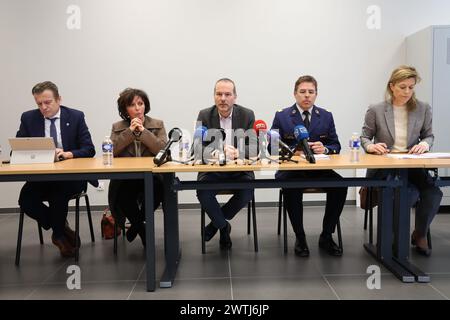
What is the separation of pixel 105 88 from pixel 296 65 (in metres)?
2.08

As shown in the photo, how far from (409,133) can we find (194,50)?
2349mm

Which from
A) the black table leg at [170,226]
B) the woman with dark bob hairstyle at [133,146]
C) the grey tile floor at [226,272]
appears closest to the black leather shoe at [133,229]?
the woman with dark bob hairstyle at [133,146]

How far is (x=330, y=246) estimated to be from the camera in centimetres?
273

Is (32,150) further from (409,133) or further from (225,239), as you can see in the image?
(409,133)

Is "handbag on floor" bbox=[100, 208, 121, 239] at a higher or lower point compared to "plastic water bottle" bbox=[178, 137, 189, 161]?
lower

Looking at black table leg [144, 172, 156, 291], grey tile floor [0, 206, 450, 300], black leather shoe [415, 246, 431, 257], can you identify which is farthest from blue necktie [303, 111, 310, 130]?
black table leg [144, 172, 156, 291]

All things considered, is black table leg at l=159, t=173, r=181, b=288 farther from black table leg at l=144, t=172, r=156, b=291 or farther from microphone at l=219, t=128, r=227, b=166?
microphone at l=219, t=128, r=227, b=166

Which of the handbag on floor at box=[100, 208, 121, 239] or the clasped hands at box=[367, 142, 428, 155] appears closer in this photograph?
the clasped hands at box=[367, 142, 428, 155]

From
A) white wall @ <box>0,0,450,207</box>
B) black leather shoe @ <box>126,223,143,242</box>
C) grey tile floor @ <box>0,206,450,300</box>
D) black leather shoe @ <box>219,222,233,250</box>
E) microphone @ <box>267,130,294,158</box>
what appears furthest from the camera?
white wall @ <box>0,0,450,207</box>

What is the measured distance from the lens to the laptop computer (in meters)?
2.39

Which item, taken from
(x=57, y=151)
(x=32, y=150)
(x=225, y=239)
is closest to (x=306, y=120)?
(x=225, y=239)

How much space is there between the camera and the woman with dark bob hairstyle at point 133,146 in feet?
8.90

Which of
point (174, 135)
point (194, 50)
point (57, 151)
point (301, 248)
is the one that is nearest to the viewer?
point (174, 135)
